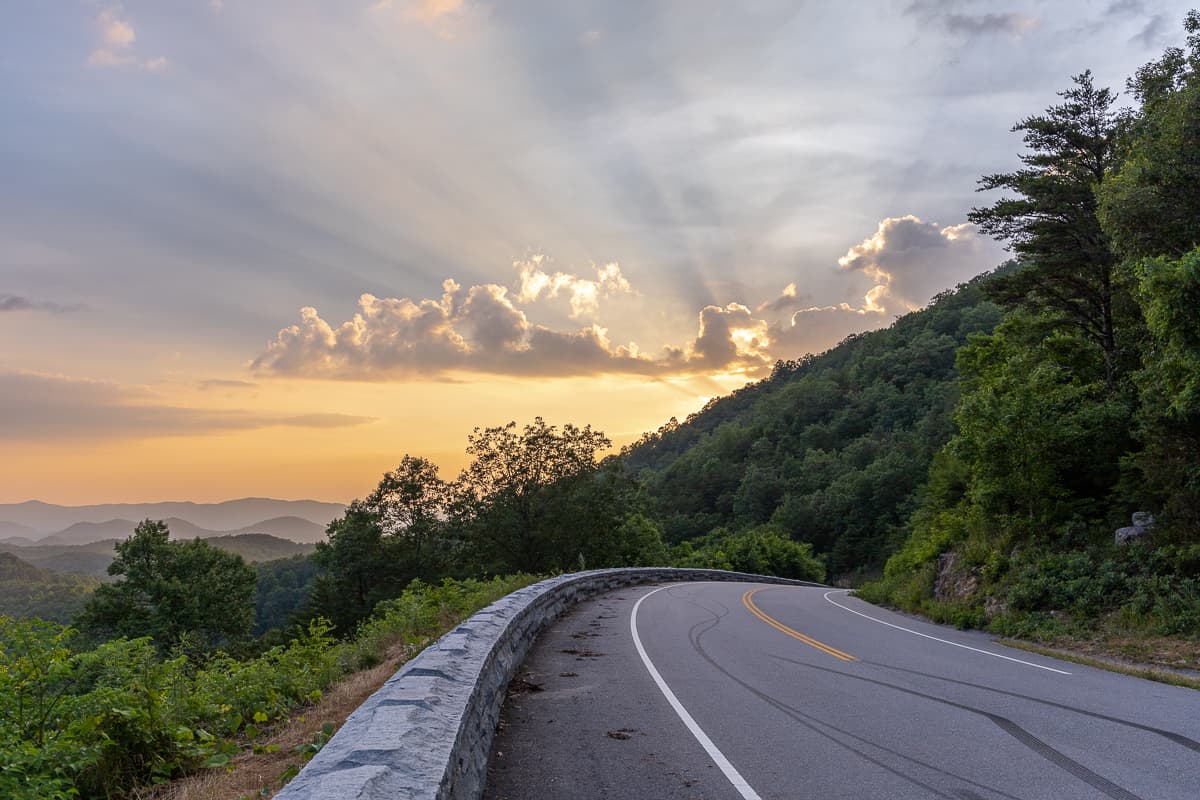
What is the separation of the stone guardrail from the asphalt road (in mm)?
465

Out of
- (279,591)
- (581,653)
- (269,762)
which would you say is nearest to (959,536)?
(581,653)

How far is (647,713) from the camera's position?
24.3 ft

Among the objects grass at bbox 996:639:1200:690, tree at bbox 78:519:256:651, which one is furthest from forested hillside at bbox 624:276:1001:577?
grass at bbox 996:639:1200:690

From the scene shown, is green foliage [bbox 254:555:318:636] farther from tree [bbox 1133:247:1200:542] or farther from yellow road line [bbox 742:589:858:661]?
tree [bbox 1133:247:1200:542]

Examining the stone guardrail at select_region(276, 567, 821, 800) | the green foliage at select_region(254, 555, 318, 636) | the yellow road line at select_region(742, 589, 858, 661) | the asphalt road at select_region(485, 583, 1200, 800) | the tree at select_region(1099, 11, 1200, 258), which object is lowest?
the green foliage at select_region(254, 555, 318, 636)

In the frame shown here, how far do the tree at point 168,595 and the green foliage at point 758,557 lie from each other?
33765 mm

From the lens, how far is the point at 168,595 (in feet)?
149

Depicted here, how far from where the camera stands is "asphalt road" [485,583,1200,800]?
5238 mm

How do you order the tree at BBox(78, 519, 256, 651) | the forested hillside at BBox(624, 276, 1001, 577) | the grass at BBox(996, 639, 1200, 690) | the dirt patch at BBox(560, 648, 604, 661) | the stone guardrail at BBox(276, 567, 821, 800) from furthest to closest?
the forested hillside at BBox(624, 276, 1001, 577), the tree at BBox(78, 519, 256, 651), the dirt patch at BBox(560, 648, 604, 661), the grass at BBox(996, 639, 1200, 690), the stone guardrail at BBox(276, 567, 821, 800)

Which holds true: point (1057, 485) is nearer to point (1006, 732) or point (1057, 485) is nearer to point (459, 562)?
point (1006, 732)

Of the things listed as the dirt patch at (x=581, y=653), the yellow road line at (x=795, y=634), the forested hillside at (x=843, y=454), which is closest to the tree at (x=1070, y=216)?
the yellow road line at (x=795, y=634)

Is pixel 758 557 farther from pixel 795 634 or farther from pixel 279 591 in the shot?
pixel 279 591

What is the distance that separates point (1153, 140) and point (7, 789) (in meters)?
21.8

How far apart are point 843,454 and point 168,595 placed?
3694 inches
